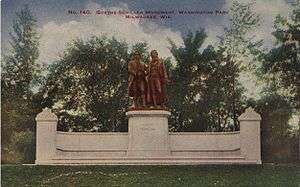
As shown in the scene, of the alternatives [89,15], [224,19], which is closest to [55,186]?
[89,15]

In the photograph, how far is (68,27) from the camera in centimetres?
795

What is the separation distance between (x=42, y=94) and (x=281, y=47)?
2.21 metres

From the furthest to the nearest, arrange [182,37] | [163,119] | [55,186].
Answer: [163,119] < [182,37] < [55,186]

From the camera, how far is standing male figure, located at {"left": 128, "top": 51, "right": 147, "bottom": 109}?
28.1ft

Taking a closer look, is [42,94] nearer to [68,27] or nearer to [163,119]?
[68,27]

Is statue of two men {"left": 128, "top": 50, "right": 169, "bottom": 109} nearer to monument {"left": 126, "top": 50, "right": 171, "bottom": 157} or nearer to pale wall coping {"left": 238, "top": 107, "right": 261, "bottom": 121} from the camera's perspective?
monument {"left": 126, "top": 50, "right": 171, "bottom": 157}

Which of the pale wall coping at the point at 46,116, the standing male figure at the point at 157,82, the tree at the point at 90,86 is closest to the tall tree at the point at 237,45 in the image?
the standing male figure at the point at 157,82

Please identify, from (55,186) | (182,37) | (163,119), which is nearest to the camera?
(55,186)

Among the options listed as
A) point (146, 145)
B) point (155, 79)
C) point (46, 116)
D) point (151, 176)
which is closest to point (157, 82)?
point (155, 79)

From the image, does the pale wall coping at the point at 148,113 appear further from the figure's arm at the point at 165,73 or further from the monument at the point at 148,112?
the figure's arm at the point at 165,73

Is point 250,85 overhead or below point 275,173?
overhead

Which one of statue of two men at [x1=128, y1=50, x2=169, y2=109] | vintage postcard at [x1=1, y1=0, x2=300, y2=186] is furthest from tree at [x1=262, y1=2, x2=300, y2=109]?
statue of two men at [x1=128, y1=50, x2=169, y2=109]

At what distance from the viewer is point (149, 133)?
9.08 m

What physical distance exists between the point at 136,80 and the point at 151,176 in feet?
4.70
